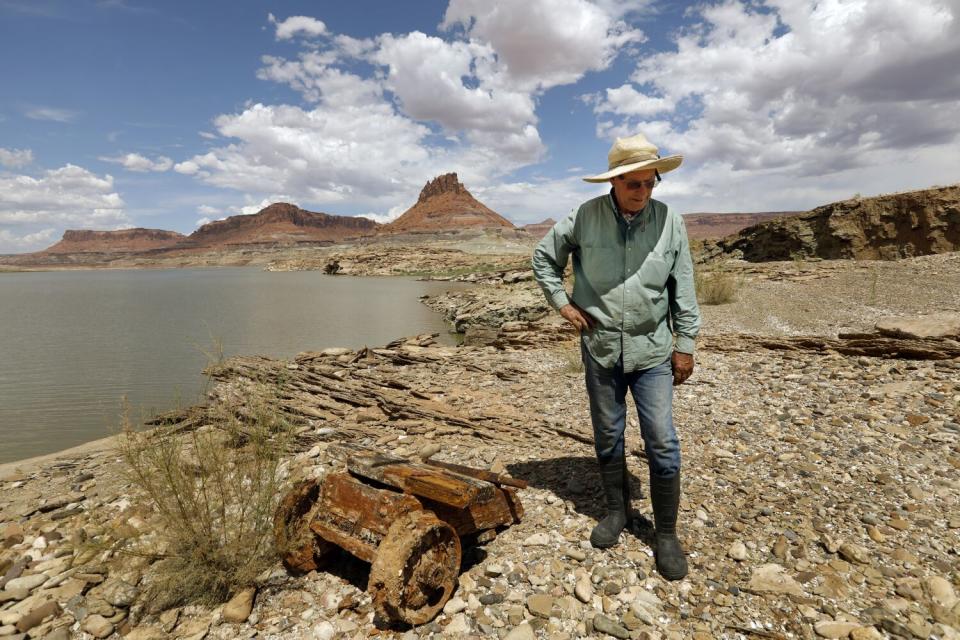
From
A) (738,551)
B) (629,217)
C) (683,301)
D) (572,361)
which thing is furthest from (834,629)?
(572,361)

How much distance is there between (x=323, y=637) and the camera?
247 centimetres

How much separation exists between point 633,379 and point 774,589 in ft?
4.36

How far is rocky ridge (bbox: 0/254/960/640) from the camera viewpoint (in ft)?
8.10

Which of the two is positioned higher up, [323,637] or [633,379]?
[633,379]

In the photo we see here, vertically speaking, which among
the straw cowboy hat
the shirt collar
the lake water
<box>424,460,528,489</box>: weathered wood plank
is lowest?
the lake water

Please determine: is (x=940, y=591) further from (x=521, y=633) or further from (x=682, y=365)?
(x=521, y=633)

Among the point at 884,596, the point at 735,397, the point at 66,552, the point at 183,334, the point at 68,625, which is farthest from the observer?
the point at 183,334

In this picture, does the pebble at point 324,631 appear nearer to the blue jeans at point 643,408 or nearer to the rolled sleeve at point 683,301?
the blue jeans at point 643,408

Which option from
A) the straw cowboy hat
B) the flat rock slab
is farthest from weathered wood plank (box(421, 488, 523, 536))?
the flat rock slab

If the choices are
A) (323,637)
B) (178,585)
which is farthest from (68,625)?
(323,637)

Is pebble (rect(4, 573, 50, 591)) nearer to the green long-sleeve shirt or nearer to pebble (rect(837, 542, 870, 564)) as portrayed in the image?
the green long-sleeve shirt

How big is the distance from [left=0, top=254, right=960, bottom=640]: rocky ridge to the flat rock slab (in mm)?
119

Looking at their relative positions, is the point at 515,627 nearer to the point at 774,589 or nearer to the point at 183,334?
the point at 774,589

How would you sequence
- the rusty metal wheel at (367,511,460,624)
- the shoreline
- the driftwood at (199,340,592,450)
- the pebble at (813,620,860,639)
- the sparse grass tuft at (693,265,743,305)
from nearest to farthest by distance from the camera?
1. the pebble at (813,620,860,639)
2. the rusty metal wheel at (367,511,460,624)
3. the driftwood at (199,340,592,450)
4. the shoreline
5. the sparse grass tuft at (693,265,743,305)
